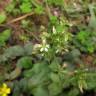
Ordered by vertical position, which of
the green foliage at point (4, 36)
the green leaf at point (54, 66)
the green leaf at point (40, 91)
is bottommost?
the green leaf at point (40, 91)

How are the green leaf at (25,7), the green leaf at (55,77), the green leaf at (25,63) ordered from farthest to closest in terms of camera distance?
the green leaf at (25,7)
the green leaf at (25,63)
the green leaf at (55,77)

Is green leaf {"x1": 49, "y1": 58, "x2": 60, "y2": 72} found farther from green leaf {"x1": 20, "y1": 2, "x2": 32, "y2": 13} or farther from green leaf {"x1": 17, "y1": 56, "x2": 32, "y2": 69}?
green leaf {"x1": 20, "y1": 2, "x2": 32, "y2": 13}

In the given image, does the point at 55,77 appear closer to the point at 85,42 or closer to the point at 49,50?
the point at 49,50

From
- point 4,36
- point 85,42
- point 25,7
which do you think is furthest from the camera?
point 25,7

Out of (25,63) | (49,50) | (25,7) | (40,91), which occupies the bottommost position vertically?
(40,91)

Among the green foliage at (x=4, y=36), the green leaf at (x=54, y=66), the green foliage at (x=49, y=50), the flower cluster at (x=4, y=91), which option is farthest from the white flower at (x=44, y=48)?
the green foliage at (x=4, y=36)

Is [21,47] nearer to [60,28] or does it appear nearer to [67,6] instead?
[60,28]

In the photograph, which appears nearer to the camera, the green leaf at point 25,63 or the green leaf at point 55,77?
the green leaf at point 55,77

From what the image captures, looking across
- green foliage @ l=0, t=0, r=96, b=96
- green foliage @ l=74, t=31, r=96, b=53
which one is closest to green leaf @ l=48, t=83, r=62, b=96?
green foliage @ l=0, t=0, r=96, b=96

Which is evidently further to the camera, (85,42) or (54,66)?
(85,42)

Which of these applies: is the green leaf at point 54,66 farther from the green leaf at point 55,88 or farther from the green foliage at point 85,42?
the green foliage at point 85,42

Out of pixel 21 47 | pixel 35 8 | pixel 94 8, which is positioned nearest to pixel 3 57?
pixel 21 47

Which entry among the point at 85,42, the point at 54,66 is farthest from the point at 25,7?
the point at 54,66
